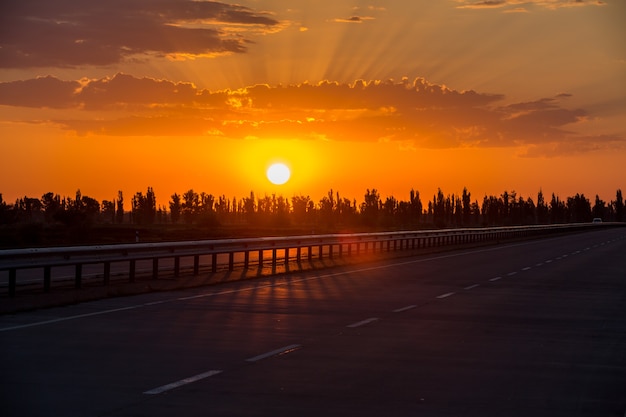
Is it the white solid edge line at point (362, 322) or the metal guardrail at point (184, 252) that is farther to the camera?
the metal guardrail at point (184, 252)

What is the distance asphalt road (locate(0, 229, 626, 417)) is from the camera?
10047 millimetres

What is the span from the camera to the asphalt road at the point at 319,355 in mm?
10047

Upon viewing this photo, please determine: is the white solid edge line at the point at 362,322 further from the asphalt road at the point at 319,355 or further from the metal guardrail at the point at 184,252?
the metal guardrail at the point at 184,252

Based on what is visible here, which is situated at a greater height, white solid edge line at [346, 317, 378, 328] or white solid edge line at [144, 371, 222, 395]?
white solid edge line at [346, 317, 378, 328]

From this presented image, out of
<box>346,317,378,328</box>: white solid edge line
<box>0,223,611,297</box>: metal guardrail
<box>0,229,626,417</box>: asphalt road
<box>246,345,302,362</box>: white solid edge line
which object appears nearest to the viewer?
<box>0,229,626,417</box>: asphalt road

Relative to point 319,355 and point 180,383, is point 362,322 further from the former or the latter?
point 180,383

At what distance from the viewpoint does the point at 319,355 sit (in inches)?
534

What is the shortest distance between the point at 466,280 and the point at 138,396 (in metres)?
21.6

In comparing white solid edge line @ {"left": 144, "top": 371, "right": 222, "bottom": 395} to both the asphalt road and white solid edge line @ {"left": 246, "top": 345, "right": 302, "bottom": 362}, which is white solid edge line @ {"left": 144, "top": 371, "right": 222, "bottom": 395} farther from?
white solid edge line @ {"left": 246, "top": 345, "right": 302, "bottom": 362}

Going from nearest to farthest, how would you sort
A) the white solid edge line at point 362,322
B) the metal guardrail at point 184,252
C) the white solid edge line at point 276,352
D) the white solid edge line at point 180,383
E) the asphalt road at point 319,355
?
the asphalt road at point 319,355 → the white solid edge line at point 180,383 → the white solid edge line at point 276,352 → the white solid edge line at point 362,322 → the metal guardrail at point 184,252

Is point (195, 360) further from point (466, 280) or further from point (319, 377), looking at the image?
point (466, 280)

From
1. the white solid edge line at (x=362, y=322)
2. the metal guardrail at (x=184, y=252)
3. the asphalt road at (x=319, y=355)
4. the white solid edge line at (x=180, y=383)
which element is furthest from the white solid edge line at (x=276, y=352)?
the metal guardrail at (x=184, y=252)

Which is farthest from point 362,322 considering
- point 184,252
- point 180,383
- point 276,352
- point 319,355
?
point 184,252

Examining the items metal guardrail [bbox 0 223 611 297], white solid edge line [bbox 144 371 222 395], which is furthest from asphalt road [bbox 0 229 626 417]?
metal guardrail [bbox 0 223 611 297]
